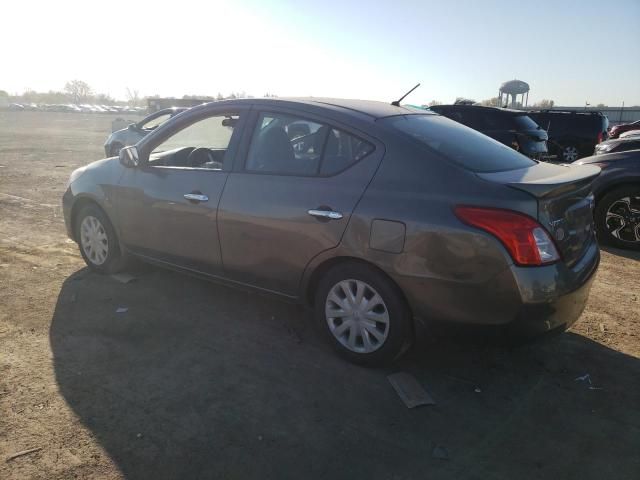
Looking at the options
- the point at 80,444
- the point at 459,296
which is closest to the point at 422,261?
the point at 459,296

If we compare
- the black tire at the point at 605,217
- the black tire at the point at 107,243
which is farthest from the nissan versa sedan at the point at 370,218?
the black tire at the point at 605,217

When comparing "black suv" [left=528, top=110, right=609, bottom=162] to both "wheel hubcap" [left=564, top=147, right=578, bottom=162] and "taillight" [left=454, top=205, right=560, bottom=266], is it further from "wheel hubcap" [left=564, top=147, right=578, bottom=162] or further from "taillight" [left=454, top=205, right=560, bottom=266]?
"taillight" [left=454, top=205, right=560, bottom=266]

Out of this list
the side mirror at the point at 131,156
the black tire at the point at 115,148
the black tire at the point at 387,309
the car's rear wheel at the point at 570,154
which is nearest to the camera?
the black tire at the point at 387,309

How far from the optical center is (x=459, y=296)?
2955 mm

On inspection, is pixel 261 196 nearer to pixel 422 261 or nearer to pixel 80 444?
pixel 422 261

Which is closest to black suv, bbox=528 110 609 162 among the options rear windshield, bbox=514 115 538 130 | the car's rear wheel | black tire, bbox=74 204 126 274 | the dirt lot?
the car's rear wheel

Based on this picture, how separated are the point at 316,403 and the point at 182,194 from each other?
6.64ft

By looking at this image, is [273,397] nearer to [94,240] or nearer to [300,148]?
[300,148]

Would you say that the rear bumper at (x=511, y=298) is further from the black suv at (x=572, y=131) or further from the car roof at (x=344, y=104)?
the black suv at (x=572, y=131)

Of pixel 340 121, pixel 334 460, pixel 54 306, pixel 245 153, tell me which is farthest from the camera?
pixel 54 306

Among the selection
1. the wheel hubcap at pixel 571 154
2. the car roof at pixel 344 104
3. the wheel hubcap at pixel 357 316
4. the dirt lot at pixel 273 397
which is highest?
the car roof at pixel 344 104

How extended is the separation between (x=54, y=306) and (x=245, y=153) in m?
2.15

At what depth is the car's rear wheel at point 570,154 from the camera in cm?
1521

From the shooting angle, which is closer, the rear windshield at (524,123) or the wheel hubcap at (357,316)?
the wheel hubcap at (357,316)
